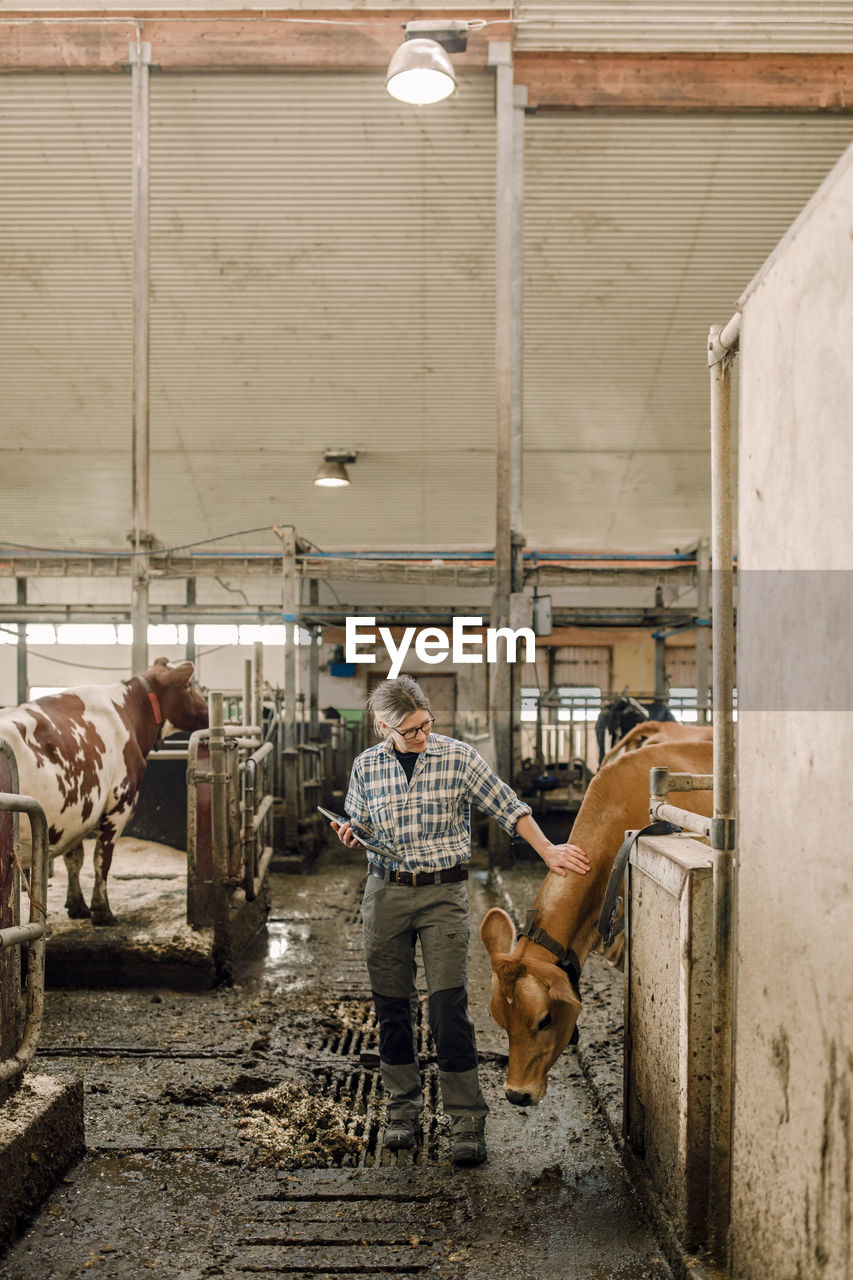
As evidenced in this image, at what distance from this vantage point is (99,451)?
1349cm

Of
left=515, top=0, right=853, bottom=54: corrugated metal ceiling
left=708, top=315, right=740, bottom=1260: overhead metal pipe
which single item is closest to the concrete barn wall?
left=708, top=315, right=740, bottom=1260: overhead metal pipe

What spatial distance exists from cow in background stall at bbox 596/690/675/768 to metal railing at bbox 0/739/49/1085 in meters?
6.99

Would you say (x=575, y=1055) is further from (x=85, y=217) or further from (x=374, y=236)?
(x=85, y=217)

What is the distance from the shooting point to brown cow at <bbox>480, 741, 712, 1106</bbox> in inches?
126

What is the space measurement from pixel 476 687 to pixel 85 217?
9.44 m

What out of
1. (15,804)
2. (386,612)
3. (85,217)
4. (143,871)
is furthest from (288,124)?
(15,804)

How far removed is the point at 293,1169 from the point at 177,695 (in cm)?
403

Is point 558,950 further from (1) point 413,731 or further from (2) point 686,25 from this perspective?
(2) point 686,25

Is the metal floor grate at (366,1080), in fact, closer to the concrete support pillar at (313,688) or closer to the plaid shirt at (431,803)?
the plaid shirt at (431,803)

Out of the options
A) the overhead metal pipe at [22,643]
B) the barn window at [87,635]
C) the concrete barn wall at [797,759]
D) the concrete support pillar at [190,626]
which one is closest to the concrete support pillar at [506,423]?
the concrete support pillar at [190,626]

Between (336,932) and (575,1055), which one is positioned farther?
(336,932)

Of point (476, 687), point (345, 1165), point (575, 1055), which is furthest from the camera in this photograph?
point (476, 687)

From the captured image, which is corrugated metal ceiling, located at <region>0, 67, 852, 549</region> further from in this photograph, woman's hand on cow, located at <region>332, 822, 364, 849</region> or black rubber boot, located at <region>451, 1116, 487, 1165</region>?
black rubber boot, located at <region>451, 1116, 487, 1165</region>

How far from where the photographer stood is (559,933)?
135 inches
